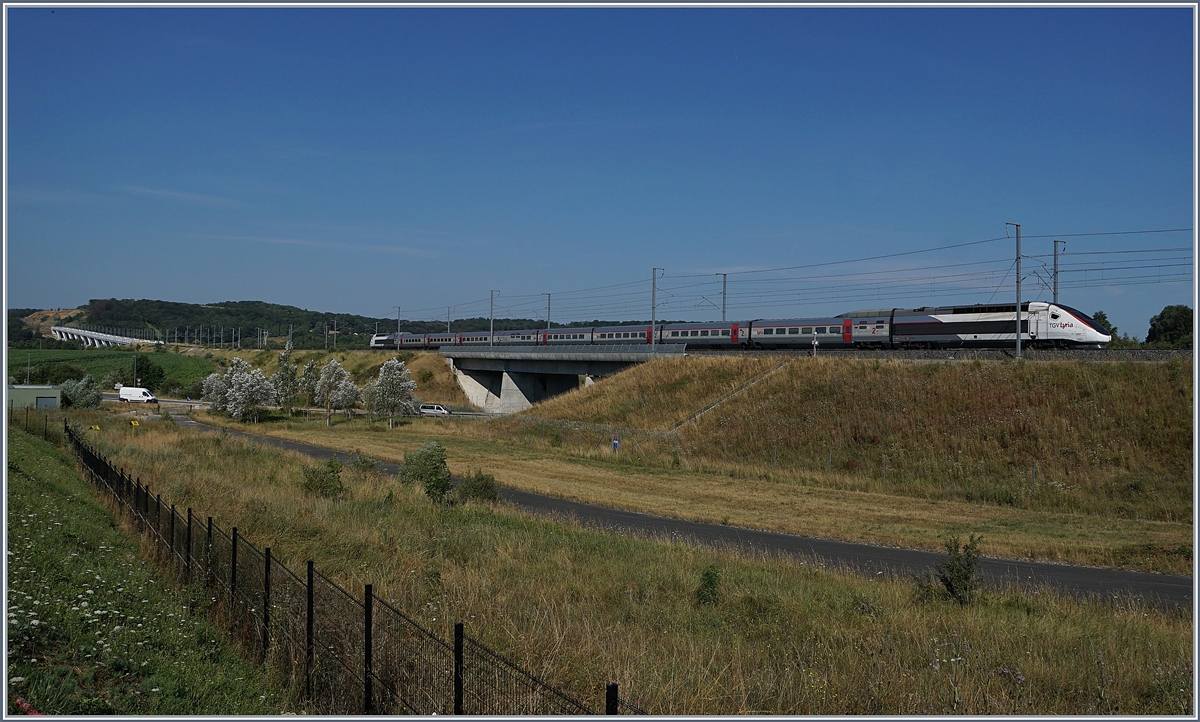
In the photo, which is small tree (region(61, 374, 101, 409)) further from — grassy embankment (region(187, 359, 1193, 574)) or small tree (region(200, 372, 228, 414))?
grassy embankment (region(187, 359, 1193, 574))

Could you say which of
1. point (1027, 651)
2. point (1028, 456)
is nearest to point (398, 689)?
point (1027, 651)

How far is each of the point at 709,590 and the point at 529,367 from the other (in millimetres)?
63817

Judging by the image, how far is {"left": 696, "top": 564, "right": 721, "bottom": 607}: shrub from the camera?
526 inches

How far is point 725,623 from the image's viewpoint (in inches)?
475

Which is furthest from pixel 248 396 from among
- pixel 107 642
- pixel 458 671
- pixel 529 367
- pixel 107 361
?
pixel 458 671

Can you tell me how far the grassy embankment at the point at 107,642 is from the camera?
7652 millimetres

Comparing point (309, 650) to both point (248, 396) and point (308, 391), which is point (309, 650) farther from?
point (308, 391)

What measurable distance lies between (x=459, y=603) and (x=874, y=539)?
599 inches

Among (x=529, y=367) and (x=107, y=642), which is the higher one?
(x=529, y=367)

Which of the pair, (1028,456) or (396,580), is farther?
(1028,456)

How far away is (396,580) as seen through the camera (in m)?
12.2

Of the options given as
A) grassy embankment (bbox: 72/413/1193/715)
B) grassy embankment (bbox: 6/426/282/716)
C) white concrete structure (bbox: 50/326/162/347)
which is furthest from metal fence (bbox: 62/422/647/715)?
white concrete structure (bbox: 50/326/162/347)

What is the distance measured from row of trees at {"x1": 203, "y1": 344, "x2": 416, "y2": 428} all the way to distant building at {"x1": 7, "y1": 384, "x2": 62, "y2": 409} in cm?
1216

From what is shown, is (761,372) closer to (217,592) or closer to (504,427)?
(504,427)
